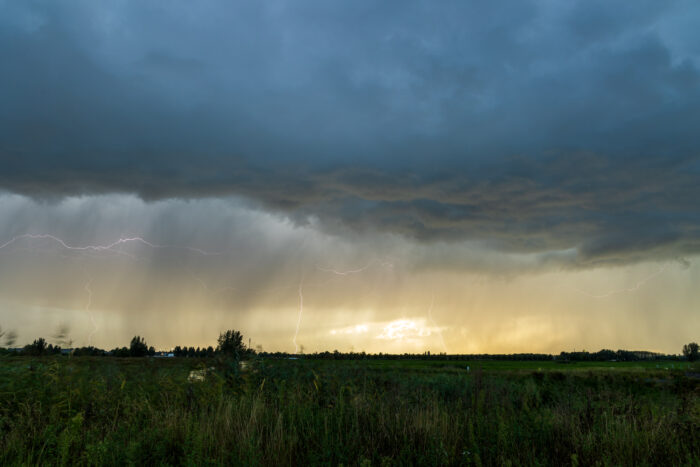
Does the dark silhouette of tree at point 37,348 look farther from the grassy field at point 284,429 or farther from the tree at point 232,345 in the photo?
the tree at point 232,345

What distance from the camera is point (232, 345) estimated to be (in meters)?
16.2

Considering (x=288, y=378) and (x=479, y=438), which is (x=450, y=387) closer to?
Result: (x=288, y=378)

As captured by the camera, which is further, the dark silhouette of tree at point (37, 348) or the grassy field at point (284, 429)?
the dark silhouette of tree at point (37, 348)

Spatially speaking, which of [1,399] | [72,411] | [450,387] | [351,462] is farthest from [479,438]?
[450,387]

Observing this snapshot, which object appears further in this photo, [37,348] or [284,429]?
[37,348]

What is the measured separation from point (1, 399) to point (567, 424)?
507 inches

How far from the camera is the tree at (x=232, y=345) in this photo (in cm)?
1549

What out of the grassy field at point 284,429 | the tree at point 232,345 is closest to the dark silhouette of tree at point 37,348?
the grassy field at point 284,429

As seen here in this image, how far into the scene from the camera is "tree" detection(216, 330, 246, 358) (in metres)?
15.5

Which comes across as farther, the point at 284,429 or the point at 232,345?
the point at 232,345

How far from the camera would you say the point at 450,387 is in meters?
22.8

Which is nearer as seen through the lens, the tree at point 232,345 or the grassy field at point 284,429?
the grassy field at point 284,429

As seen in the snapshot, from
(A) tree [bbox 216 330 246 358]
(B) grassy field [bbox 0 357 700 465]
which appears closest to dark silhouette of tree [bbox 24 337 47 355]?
(B) grassy field [bbox 0 357 700 465]

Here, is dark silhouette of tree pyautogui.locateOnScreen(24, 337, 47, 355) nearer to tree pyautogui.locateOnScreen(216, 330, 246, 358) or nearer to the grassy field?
the grassy field
